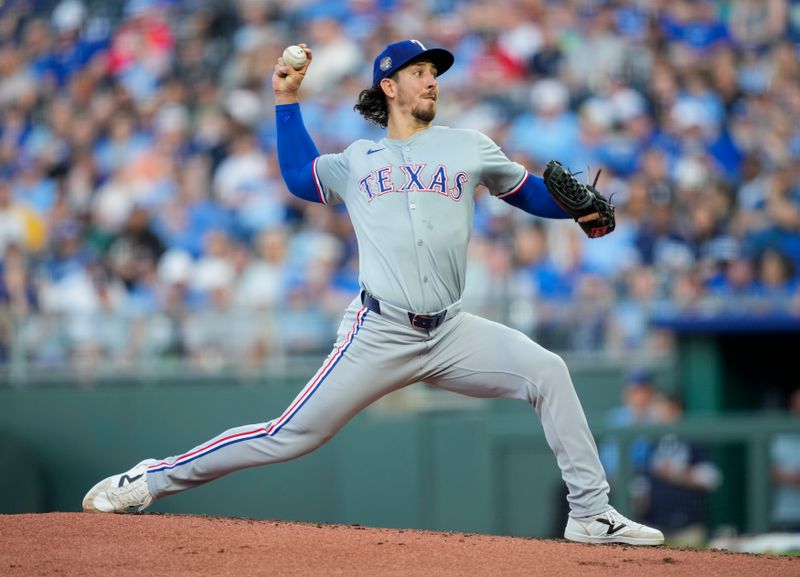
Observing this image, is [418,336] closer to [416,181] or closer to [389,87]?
[416,181]

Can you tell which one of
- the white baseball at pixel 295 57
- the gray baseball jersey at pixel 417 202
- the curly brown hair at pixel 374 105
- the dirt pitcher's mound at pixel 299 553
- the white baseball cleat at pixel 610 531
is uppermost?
the white baseball at pixel 295 57

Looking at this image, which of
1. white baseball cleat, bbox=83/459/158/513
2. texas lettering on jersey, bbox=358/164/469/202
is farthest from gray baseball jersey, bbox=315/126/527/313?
white baseball cleat, bbox=83/459/158/513

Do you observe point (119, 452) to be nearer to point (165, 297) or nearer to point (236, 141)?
point (165, 297)

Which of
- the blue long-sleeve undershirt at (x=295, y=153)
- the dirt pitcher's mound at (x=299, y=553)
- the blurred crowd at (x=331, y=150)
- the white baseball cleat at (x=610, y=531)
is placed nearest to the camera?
the dirt pitcher's mound at (x=299, y=553)

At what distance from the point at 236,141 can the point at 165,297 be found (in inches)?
81.5

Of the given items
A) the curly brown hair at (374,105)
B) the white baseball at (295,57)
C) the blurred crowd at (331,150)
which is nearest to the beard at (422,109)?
the curly brown hair at (374,105)

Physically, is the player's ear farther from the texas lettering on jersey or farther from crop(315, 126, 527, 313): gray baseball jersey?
the texas lettering on jersey

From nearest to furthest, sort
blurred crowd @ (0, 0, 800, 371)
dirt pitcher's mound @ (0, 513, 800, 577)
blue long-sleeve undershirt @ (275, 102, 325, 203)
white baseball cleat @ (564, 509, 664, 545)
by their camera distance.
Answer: dirt pitcher's mound @ (0, 513, 800, 577), white baseball cleat @ (564, 509, 664, 545), blue long-sleeve undershirt @ (275, 102, 325, 203), blurred crowd @ (0, 0, 800, 371)

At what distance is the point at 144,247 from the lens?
10.2 metres

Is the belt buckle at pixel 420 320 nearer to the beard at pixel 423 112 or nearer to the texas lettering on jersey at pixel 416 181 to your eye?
the texas lettering on jersey at pixel 416 181

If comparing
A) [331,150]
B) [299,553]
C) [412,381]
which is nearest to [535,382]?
[412,381]

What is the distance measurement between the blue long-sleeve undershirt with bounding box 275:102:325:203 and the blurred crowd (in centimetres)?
363

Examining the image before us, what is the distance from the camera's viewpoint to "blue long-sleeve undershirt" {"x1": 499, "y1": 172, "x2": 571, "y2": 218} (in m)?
4.70

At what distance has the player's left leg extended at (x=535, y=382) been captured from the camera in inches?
179
